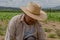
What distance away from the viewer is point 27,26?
2064mm

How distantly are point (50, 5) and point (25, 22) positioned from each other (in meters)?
1.71

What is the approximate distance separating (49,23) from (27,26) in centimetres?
159

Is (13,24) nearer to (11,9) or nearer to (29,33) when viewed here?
(29,33)

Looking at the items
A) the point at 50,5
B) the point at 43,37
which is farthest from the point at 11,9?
the point at 43,37

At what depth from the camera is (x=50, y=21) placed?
12.0 ft

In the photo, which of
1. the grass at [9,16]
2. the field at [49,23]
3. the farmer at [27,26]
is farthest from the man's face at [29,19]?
the grass at [9,16]

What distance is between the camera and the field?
10.9ft

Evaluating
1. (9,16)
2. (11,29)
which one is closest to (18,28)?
(11,29)

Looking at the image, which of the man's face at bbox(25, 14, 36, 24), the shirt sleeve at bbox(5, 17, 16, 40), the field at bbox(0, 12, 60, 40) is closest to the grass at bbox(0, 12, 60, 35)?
the field at bbox(0, 12, 60, 40)

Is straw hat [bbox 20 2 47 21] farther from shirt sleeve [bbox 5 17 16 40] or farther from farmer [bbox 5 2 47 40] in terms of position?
shirt sleeve [bbox 5 17 16 40]

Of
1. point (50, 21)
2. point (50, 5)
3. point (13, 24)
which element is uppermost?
point (13, 24)

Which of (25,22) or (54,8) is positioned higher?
(25,22)

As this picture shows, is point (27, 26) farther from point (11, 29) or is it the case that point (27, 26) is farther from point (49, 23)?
point (49, 23)

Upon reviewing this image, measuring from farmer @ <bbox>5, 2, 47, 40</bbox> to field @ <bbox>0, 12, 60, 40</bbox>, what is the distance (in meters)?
1.18
